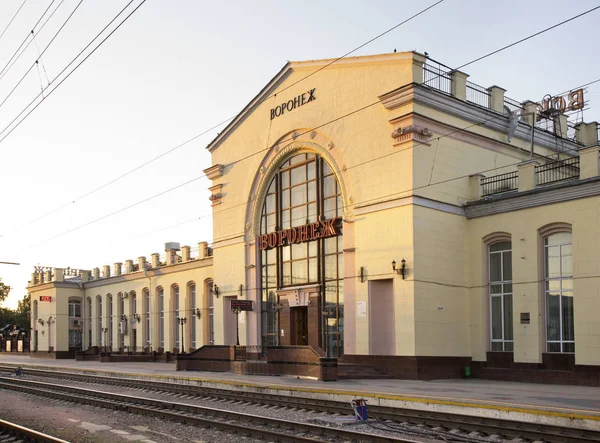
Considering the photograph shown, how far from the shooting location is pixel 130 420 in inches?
622

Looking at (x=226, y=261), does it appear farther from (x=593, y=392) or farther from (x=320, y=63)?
(x=593, y=392)

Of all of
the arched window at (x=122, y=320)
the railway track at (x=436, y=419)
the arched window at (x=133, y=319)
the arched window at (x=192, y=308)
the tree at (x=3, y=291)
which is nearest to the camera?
the railway track at (x=436, y=419)

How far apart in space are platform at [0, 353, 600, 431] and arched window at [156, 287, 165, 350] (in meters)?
18.3

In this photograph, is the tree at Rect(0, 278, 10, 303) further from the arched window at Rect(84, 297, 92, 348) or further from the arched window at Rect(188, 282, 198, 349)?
the arched window at Rect(188, 282, 198, 349)

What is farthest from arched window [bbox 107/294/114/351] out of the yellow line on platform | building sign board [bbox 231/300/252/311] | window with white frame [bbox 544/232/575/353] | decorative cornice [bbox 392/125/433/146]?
window with white frame [bbox 544/232/575/353]

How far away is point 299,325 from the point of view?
3091 cm

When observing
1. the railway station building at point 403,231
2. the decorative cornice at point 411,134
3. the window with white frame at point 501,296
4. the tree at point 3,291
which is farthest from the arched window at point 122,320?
the tree at point 3,291

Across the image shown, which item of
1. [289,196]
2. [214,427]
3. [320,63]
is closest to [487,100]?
[320,63]

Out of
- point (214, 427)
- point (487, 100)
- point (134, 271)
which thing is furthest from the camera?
point (134, 271)

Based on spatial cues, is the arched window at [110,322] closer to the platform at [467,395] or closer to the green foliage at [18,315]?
the platform at [467,395]

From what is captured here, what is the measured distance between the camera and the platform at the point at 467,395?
1399 centimetres

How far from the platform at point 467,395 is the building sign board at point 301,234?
21.0 ft

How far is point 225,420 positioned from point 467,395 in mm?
6261

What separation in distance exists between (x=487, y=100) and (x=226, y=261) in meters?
14.2
